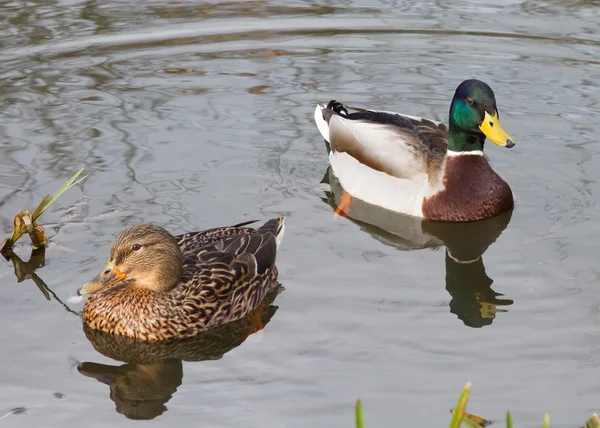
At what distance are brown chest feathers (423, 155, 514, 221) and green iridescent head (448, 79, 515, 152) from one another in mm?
325

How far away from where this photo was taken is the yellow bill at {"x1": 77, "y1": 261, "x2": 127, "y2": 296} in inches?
265

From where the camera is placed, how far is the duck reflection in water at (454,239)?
7621mm

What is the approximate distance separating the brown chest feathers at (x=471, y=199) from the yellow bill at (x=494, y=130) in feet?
1.20

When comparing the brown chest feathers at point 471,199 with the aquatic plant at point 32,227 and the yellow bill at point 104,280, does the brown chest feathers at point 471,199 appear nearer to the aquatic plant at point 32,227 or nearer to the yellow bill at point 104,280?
the aquatic plant at point 32,227

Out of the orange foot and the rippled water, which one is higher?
the rippled water

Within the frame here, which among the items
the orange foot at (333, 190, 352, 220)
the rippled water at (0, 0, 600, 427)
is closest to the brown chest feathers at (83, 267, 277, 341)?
the rippled water at (0, 0, 600, 427)

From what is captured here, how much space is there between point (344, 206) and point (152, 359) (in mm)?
3031

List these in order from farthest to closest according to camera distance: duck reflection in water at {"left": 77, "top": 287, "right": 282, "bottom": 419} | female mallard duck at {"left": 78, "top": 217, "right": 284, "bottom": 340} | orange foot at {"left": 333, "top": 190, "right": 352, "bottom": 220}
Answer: orange foot at {"left": 333, "top": 190, "right": 352, "bottom": 220} < female mallard duck at {"left": 78, "top": 217, "right": 284, "bottom": 340} < duck reflection in water at {"left": 77, "top": 287, "right": 282, "bottom": 419}

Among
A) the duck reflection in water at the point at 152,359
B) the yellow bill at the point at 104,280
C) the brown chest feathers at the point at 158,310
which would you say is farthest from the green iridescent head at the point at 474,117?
the yellow bill at the point at 104,280

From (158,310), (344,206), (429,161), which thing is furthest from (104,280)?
(429,161)

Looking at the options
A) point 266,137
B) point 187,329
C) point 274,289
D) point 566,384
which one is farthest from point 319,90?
point 566,384

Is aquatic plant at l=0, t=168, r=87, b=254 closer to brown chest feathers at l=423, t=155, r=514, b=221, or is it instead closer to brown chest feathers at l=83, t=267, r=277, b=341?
brown chest feathers at l=83, t=267, r=277, b=341

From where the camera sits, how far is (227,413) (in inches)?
236

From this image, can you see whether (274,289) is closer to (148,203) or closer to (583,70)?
(148,203)
